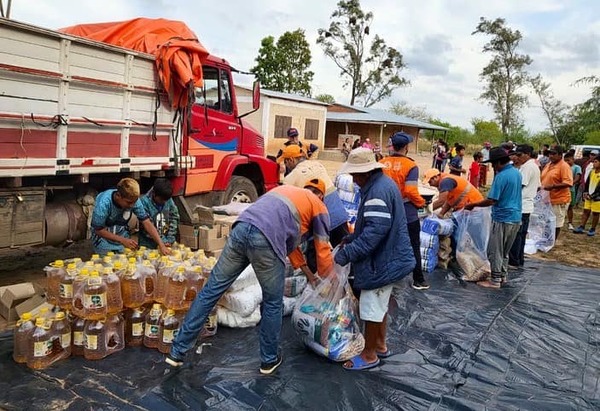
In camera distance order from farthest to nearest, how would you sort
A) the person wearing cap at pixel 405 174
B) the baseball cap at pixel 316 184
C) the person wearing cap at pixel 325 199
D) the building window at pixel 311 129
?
1. the building window at pixel 311 129
2. the person wearing cap at pixel 405 174
3. the person wearing cap at pixel 325 199
4. the baseball cap at pixel 316 184

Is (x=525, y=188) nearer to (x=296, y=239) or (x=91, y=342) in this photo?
(x=296, y=239)

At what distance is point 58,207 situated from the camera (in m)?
5.14

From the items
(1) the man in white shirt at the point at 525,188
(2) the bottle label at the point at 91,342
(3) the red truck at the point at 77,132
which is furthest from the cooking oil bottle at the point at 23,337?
(1) the man in white shirt at the point at 525,188

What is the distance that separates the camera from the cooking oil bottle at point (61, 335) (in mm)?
3283

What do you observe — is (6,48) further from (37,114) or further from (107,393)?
(107,393)

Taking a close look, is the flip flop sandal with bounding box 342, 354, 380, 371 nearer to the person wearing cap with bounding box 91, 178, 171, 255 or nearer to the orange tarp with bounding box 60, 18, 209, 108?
the person wearing cap with bounding box 91, 178, 171, 255

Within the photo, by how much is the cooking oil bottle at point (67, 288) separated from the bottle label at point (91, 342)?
267mm

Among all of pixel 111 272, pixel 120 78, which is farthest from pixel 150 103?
pixel 111 272

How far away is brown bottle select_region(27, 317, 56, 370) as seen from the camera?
10.4 ft

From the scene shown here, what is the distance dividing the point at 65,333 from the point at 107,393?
2.07 ft

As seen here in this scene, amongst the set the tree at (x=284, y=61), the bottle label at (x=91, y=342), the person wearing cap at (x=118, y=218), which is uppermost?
the tree at (x=284, y=61)

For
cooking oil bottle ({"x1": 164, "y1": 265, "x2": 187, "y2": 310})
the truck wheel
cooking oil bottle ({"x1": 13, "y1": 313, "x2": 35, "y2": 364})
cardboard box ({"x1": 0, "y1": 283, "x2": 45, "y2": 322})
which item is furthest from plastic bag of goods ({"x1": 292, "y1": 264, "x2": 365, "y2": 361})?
the truck wheel

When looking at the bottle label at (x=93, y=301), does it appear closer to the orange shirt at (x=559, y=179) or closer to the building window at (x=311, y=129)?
the orange shirt at (x=559, y=179)

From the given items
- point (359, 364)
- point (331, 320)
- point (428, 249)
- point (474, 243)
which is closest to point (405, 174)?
point (428, 249)
